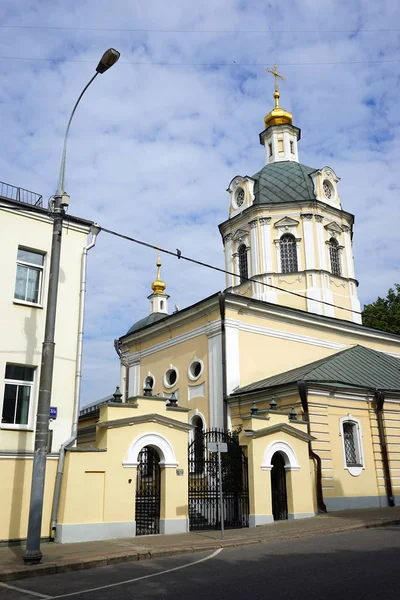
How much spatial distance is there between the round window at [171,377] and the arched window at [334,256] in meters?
9.54

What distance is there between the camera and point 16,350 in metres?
13.8

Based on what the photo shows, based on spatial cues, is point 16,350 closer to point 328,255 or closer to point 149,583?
point 149,583

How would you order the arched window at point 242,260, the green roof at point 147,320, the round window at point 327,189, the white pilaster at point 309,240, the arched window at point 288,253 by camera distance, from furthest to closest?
1. the green roof at point 147,320
2. the round window at point 327,189
3. the arched window at point 242,260
4. the arched window at point 288,253
5. the white pilaster at point 309,240

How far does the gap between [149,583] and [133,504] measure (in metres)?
5.91

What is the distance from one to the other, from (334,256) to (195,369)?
9.73 m

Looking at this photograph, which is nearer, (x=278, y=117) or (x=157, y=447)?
(x=157, y=447)

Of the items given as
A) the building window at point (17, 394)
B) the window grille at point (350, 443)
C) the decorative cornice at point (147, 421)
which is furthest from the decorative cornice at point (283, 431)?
the building window at point (17, 394)

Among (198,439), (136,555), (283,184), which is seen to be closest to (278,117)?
(283,184)

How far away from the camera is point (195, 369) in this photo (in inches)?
949

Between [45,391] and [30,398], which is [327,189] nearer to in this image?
[30,398]

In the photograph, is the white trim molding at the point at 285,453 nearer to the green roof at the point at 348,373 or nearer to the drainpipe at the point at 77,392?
the green roof at the point at 348,373

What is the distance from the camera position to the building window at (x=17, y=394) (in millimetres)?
13531

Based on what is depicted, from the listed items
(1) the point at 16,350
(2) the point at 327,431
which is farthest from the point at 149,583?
(2) the point at 327,431

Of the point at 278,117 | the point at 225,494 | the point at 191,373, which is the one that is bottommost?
the point at 225,494
